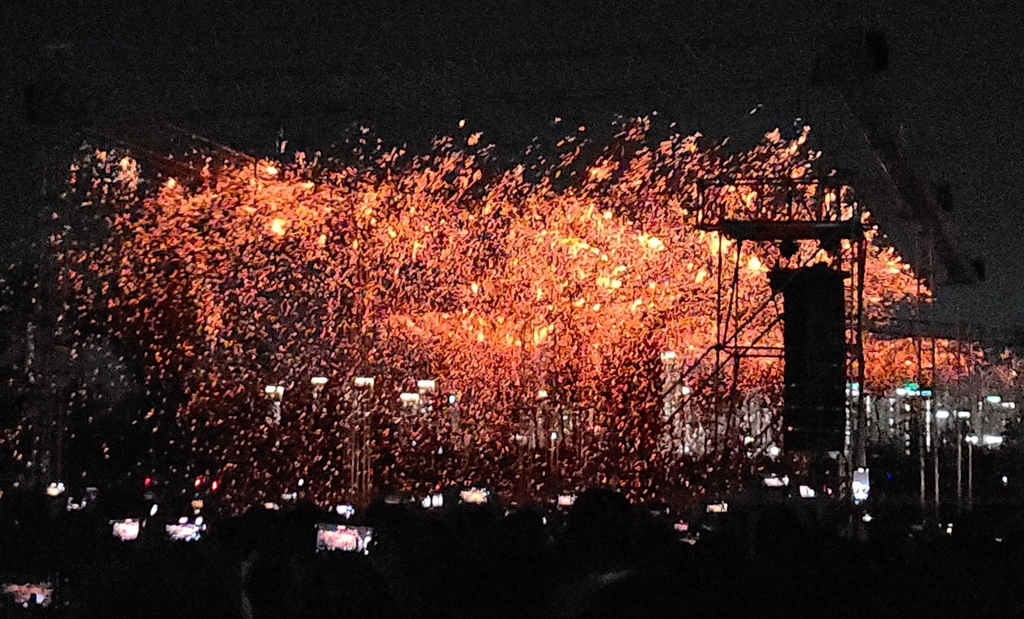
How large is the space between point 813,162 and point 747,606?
7.76 m

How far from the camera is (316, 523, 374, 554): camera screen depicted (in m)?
10.0

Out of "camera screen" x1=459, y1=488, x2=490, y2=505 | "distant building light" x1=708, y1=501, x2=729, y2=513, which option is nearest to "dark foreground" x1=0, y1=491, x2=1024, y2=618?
"distant building light" x1=708, y1=501, x2=729, y2=513

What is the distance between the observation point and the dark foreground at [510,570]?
5.80 m

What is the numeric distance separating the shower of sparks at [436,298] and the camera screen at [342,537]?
399cm

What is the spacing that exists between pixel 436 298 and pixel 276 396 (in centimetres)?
440

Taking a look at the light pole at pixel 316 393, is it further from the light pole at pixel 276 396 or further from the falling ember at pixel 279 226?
the falling ember at pixel 279 226

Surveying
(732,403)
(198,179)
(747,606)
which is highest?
(198,179)

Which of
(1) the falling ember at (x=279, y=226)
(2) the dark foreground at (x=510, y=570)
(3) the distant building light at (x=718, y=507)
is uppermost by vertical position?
(1) the falling ember at (x=279, y=226)

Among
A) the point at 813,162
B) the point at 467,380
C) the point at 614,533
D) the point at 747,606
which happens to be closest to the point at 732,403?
the point at 813,162

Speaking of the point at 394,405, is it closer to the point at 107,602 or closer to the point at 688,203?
the point at 688,203

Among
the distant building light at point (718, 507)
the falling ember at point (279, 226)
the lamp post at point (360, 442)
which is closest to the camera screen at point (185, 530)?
the falling ember at point (279, 226)

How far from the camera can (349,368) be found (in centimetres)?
2042

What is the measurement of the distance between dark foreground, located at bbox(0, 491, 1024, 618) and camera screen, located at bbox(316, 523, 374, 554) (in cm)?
11

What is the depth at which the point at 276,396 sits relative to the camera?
2094 centimetres
